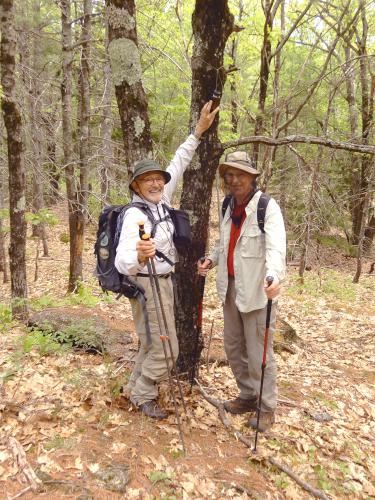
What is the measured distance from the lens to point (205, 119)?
13.3ft

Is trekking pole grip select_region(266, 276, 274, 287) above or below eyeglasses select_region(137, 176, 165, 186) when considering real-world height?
below

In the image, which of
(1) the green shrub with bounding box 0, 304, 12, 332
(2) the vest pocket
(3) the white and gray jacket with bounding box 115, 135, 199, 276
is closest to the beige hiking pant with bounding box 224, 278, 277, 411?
(2) the vest pocket

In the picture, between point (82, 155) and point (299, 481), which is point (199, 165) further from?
point (82, 155)

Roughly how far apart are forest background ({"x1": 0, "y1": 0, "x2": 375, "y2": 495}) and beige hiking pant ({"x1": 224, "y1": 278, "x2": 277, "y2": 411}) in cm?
50

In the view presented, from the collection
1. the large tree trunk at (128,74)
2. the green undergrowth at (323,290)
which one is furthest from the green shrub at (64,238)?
the large tree trunk at (128,74)

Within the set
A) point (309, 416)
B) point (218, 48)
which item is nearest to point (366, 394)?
point (309, 416)

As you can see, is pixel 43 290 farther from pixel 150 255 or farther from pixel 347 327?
pixel 150 255

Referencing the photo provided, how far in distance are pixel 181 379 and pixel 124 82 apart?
11.5 feet

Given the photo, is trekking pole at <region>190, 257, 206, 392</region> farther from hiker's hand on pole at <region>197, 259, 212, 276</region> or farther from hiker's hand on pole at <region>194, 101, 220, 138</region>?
hiker's hand on pole at <region>194, 101, 220, 138</region>

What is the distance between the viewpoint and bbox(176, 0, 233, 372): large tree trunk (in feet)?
13.1

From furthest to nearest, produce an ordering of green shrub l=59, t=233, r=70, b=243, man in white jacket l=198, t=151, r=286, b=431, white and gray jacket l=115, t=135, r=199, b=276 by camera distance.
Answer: green shrub l=59, t=233, r=70, b=243 → man in white jacket l=198, t=151, r=286, b=431 → white and gray jacket l=115, t=135, r=199, b=276

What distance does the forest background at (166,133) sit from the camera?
13.7 ft

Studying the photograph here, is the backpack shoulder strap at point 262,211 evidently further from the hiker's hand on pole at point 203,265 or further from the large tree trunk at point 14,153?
the large tree trunk at point 14,153

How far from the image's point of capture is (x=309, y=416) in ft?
16.3
